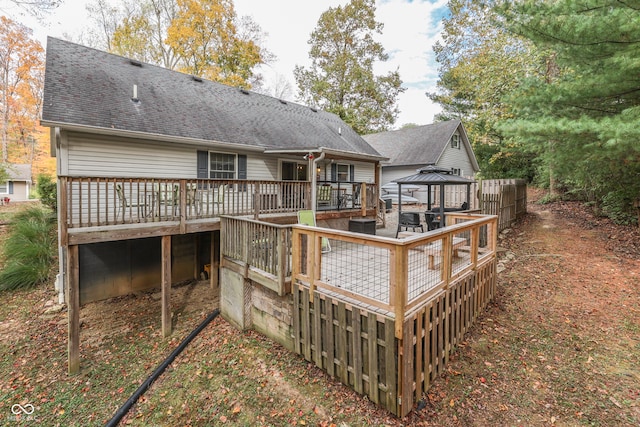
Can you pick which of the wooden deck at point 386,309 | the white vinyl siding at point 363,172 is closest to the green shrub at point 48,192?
the white vinyl siding at point 363,172

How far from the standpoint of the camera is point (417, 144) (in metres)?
19.4

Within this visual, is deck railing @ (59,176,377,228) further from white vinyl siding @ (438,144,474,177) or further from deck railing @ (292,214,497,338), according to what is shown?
white vinyl siding @ (438,144,474,177)

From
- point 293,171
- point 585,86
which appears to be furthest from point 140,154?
point 585,86

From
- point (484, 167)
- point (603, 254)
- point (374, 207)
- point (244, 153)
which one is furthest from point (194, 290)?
point (484, 167)

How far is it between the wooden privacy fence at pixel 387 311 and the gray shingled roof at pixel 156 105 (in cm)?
439

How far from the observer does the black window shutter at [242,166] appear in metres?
9.37

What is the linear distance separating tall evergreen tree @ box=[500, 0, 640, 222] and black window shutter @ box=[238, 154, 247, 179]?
7.31m

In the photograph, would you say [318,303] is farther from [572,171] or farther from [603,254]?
[572,171]

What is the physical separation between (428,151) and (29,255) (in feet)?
62.8

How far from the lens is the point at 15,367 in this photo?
206 inches

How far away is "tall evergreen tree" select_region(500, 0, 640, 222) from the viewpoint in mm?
5043

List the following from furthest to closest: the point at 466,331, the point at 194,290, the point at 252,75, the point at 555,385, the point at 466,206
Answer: the point at 252,75 < the point at 466,206 < the point at 194,290 < the point at 466,331 < the point at 555,385

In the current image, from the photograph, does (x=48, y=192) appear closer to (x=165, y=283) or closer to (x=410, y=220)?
(x=165, y=283)

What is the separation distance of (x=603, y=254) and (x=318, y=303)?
293 inches
